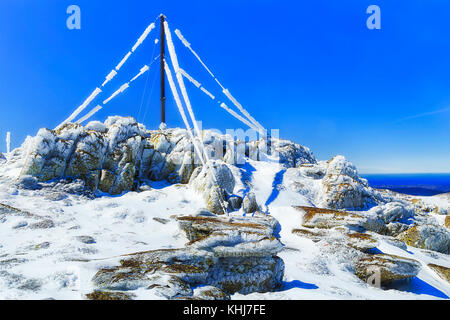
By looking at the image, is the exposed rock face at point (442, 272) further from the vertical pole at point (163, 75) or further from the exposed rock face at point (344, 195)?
the vertical pole at point (163, 75)

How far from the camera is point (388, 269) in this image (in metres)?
10.9

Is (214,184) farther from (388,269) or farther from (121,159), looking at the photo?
(388,269)

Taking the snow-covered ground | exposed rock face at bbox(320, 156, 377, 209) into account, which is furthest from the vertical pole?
exposed rock face at bbox(320, 156, 377, 209)

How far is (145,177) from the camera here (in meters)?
25.2

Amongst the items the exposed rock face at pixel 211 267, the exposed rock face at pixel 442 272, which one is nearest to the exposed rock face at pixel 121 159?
the exposed rock face at pixel 211 267

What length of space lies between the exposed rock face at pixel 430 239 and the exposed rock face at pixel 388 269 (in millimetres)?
7635

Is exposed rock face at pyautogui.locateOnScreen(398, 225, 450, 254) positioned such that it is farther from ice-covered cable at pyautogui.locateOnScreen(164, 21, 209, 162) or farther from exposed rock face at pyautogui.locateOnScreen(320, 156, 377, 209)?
ice-covered cable at pyautogui.locateOnScreen(164, 21, 209, 162)

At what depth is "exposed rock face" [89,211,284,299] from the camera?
7.69m

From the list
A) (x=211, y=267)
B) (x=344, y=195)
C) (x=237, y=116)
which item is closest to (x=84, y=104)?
(x=237, y=116)

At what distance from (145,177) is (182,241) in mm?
13517
